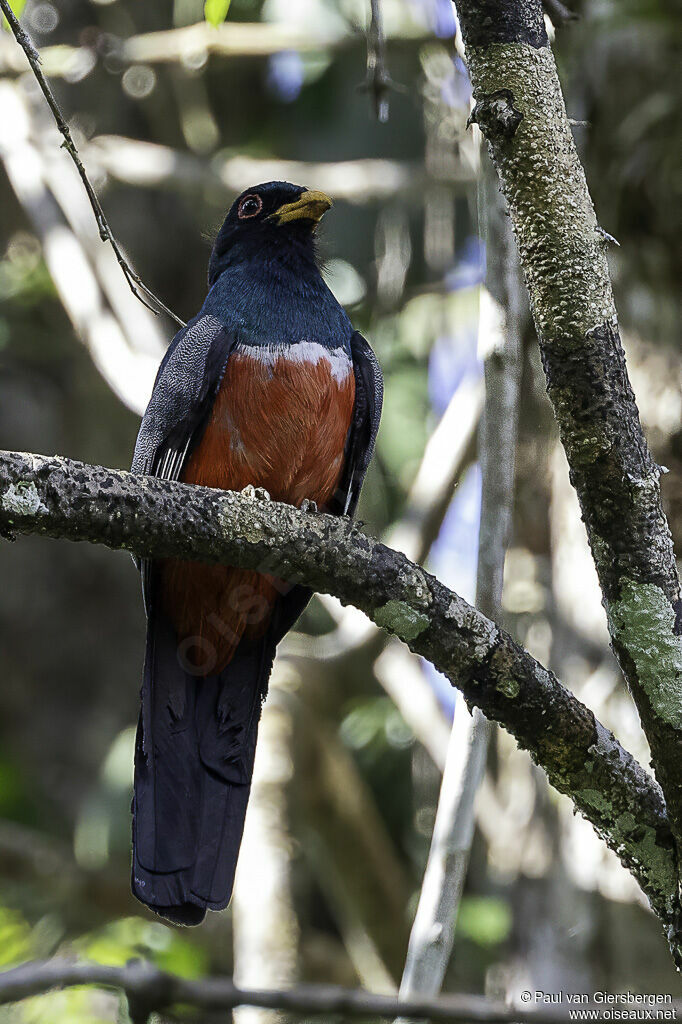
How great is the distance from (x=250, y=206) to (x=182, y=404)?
1114 mm

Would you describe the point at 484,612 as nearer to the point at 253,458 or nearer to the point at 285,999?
the point at 253,458

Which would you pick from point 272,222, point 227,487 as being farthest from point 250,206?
point 227,487

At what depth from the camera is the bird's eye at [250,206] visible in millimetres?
4566

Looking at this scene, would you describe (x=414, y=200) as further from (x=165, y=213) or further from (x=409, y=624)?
(x=409, y=624)

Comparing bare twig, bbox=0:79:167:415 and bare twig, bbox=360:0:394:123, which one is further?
bare twig, bbox=0:79:167:415

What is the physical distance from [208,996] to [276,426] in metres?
2.22

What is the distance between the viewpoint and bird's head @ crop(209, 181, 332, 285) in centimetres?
444

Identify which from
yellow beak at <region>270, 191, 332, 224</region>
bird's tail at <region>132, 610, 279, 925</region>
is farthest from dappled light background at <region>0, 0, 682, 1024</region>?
bird's tail at <region>132, 610, 279, 925</region>

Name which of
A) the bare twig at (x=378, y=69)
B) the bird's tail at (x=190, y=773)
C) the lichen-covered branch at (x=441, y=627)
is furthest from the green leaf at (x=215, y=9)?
the bird's tail at (x=190, y=773)

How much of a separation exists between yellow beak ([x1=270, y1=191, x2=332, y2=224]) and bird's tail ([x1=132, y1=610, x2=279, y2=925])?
1.55 m

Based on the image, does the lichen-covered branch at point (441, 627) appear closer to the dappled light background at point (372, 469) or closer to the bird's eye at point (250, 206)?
the dappled light background at point (372, 469)

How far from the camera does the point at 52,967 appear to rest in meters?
2.27

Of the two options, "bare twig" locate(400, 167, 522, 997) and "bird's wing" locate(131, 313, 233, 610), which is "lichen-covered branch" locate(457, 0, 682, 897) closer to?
"bare twig" locate(400, 167, 522, 997)

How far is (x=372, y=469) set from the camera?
7.21 m
